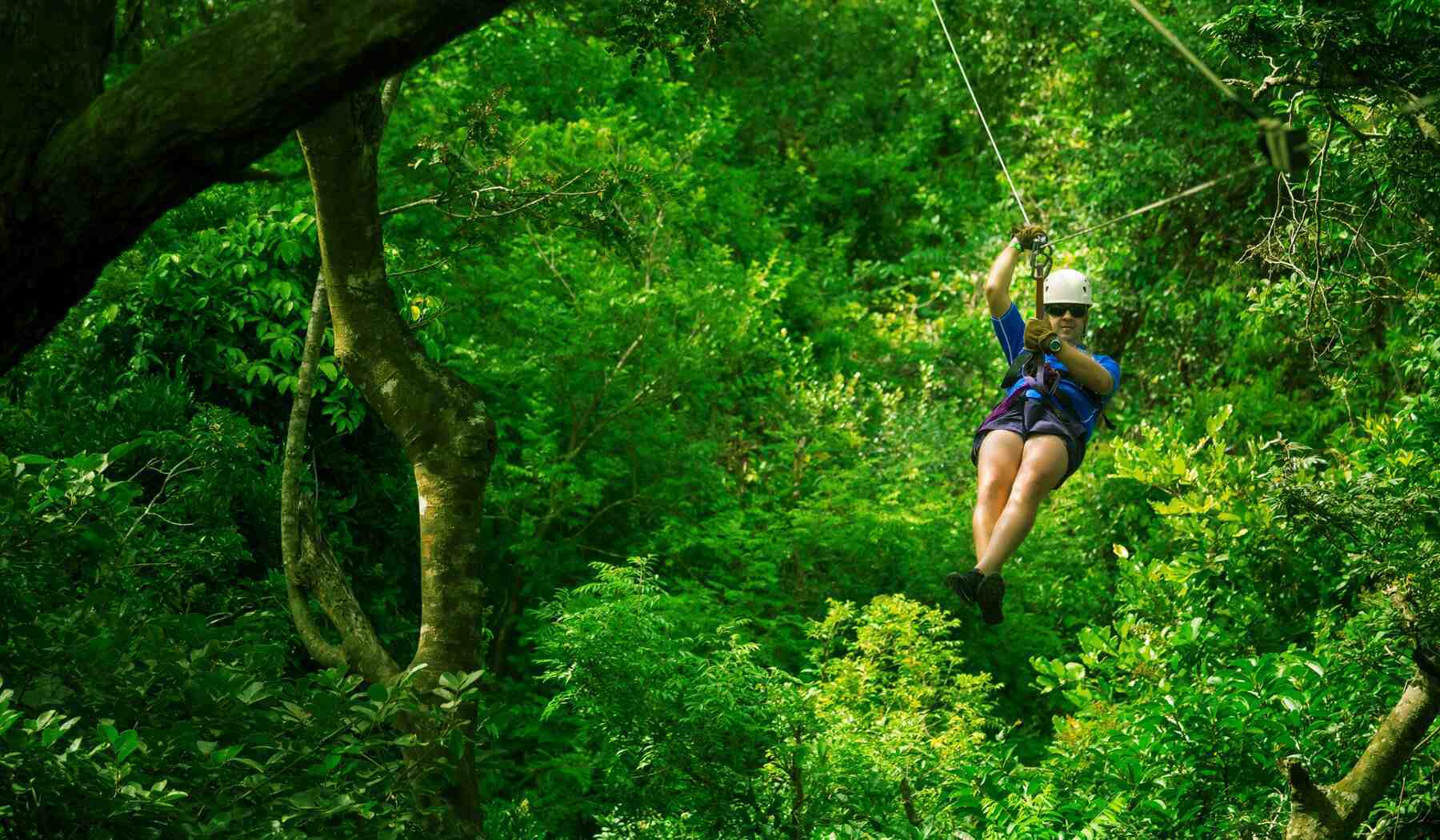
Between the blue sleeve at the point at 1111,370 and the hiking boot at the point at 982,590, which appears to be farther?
the blue sleeve at the point at 1111,370

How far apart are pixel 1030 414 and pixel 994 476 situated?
26 centimetres

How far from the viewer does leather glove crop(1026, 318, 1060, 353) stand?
15.4 feet

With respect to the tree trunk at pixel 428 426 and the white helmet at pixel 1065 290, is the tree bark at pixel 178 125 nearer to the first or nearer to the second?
the tree trunk at pixel 428 426

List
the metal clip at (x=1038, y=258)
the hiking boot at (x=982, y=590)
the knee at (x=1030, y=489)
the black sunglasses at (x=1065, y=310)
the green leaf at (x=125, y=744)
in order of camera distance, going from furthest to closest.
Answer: the black sunglasses at (x=1065, y=310)
the knee at (x=1030, y=489)
the hiking boot at (x=982, y=590)
the metal clip at (x=1038, y=258)
the green leaf at (x=125, y=744)

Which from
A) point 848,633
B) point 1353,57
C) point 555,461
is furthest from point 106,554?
point 848,633

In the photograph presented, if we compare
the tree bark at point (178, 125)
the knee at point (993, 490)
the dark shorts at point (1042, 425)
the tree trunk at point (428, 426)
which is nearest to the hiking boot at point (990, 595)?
the knee at point (993, 490)

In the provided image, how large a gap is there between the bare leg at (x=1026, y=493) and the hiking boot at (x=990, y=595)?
10 cm

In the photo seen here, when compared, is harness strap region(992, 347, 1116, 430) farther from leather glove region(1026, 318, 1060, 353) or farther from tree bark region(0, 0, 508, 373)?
tree bark region(0, 0, 508, 373)

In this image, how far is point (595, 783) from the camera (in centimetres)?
715

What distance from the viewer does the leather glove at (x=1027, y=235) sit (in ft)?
15.3

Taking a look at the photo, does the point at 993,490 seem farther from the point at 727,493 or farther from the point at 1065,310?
the point at 727,493

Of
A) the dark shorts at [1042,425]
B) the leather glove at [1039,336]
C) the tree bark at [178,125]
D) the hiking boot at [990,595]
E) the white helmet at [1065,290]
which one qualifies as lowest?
the hiking boot at [990,595]

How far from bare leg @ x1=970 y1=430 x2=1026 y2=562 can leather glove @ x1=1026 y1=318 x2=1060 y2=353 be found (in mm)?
569

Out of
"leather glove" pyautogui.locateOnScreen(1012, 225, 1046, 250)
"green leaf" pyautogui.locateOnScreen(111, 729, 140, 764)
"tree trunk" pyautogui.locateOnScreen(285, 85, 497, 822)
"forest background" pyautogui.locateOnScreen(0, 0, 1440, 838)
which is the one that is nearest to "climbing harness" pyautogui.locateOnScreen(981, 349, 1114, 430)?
"leather glove" pyautogui.locateOnScreen(1012, 225, 1046, 250)
